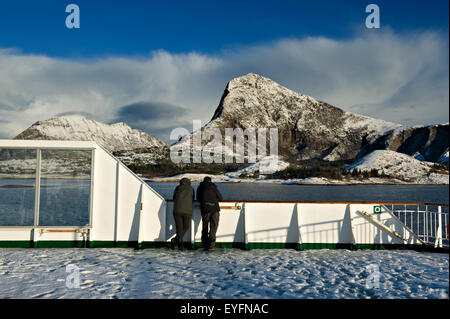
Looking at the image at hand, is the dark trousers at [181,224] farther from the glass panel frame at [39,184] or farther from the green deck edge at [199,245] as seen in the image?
the glass panel frame at [39,184]

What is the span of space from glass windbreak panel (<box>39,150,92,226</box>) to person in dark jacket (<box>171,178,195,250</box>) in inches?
96.9

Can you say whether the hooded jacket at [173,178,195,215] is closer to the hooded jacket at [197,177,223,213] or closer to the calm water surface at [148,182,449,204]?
the hooded jacket at [197,177,223,213]

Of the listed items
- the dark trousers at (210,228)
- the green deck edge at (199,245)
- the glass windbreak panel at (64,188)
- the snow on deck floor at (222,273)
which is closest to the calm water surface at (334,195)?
the green deck edge at (199,245)

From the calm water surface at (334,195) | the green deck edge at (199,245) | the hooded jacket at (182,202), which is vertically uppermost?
the hooded jacket at (182,202)

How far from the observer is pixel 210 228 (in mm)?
8688

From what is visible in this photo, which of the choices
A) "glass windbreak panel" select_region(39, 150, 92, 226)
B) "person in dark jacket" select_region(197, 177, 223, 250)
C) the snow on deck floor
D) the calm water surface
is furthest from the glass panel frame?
the calm water surface

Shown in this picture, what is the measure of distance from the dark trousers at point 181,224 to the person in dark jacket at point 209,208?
0.44 metres

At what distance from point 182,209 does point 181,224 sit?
45 cm

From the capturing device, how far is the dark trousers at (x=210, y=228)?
8.62 metres

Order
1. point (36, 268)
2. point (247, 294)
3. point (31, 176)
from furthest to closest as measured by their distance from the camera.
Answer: point (31, 176), point (36, 268), point (247, 294)

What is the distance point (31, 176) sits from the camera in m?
8.51
